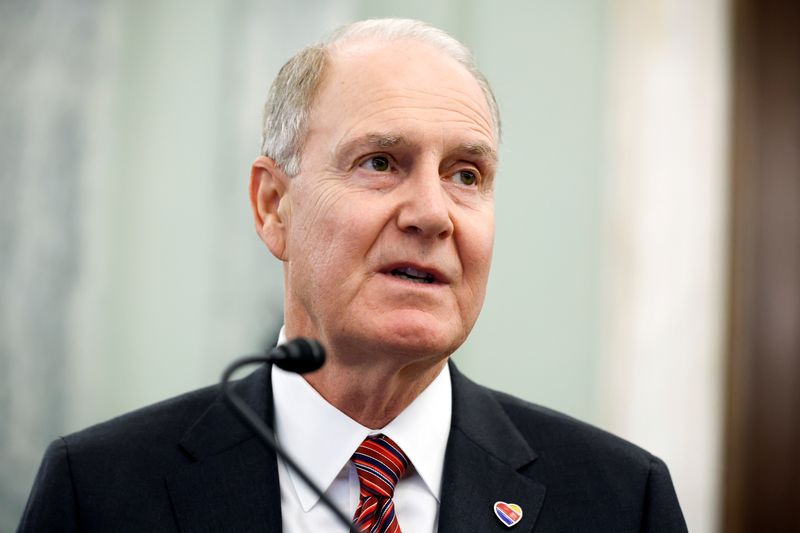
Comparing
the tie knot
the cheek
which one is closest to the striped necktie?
the tie knot

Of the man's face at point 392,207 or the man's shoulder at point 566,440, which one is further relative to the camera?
the man's shoulder at point 566,440

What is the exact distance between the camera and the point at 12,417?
12.1 feet

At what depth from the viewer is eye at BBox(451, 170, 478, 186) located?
2070 mm

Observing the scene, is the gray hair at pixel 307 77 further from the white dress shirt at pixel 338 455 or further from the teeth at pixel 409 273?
the white dress shirt at pixel 338 455

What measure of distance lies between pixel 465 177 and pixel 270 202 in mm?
425

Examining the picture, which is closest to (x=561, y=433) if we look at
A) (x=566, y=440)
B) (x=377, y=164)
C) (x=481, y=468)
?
(x=566, y=440)

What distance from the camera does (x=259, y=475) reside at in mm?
1989

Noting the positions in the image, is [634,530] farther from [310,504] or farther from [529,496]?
[310,504]

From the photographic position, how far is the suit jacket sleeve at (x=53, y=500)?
1.92 meters

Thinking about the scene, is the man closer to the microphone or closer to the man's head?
the man's head

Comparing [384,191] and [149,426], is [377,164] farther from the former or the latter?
[149,426]

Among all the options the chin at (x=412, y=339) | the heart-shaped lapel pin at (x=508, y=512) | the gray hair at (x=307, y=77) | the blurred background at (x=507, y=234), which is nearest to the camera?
the chin at (x=412, y=339)

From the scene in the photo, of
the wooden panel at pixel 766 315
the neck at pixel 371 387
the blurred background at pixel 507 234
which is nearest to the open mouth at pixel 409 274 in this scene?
the neck at pixel 371 387

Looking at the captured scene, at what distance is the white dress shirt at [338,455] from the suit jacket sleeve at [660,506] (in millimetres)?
415
